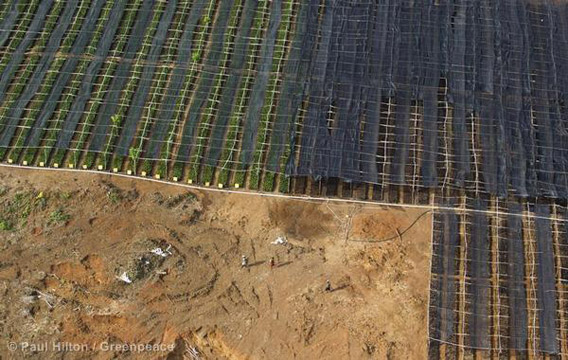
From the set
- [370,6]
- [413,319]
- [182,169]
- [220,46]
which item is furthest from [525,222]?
[220,46]

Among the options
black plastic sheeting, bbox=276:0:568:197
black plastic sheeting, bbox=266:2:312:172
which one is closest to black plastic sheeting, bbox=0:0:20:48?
black plastic sheeting, bbox=266:2:312:172

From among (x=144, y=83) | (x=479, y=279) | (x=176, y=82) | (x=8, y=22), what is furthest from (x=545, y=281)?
(x=8, y=22)

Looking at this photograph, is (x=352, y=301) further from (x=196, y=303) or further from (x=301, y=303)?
(x=196, y=303)

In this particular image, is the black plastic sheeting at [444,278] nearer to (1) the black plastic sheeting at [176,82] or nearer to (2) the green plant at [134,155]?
(1) the black plastic sheeting at [176,82]

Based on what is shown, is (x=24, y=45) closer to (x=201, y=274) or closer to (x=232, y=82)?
(x=232, y=82)

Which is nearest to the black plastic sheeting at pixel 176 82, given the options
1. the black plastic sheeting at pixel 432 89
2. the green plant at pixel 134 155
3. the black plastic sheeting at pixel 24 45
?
the green plant at pixel 134 155
